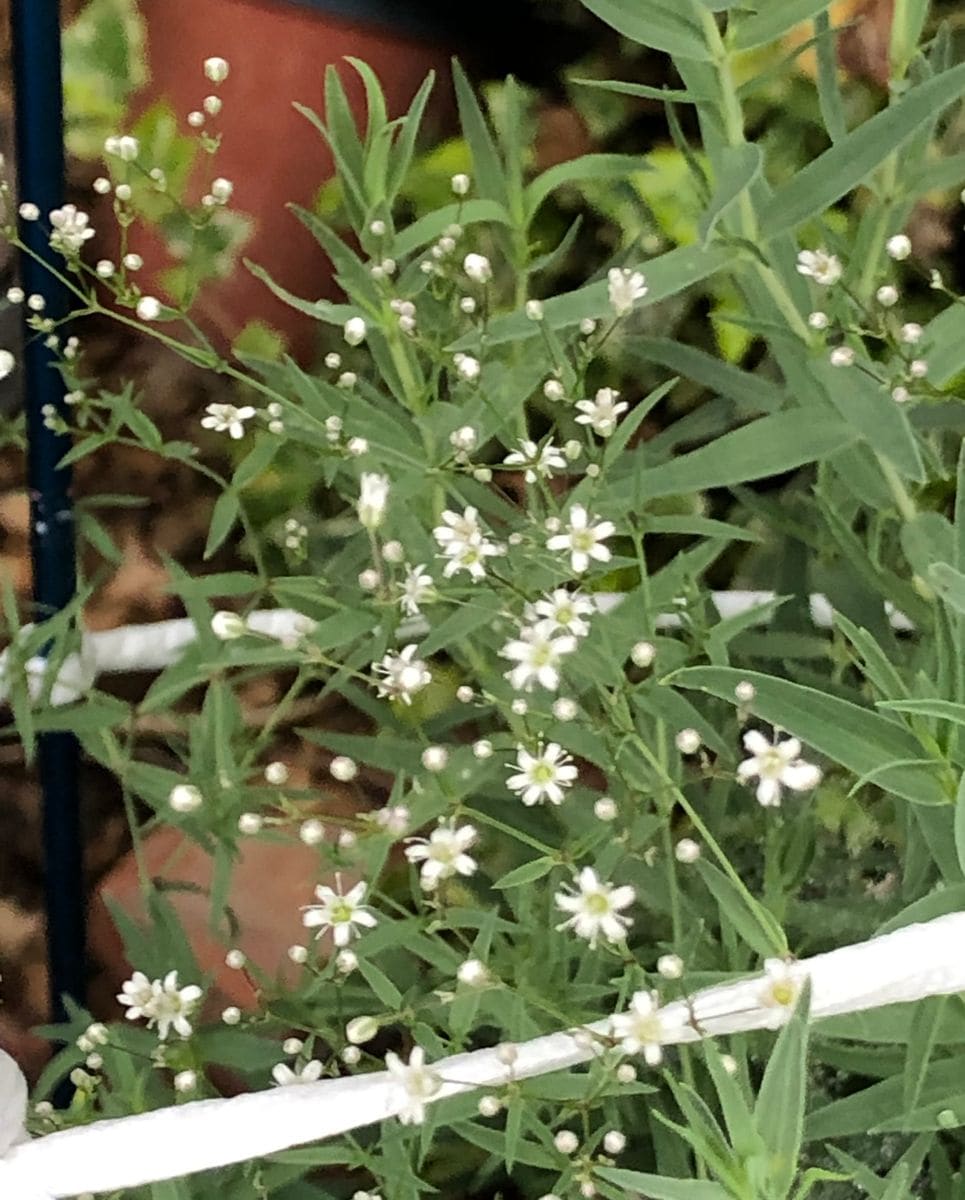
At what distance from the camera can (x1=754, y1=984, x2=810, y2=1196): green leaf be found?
0.29 meters

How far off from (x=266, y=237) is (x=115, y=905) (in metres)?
0.51

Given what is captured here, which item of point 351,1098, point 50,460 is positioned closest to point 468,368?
point 351,1098

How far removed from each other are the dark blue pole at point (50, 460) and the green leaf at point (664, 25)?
0.36m

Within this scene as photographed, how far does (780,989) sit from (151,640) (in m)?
0.53

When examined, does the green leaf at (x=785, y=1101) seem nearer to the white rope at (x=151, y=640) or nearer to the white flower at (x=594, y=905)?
the white flower at (x=594, y=905)

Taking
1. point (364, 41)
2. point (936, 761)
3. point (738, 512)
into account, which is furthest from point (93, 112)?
point (936, 761)

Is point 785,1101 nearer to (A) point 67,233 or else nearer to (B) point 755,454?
(B) point 755,454

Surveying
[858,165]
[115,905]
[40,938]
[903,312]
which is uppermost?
[858,165]

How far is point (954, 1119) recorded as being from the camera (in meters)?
0.38

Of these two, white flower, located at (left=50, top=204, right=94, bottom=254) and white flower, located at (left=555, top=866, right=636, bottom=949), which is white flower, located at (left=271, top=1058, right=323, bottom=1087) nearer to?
white flower, located at (left=555, top=866, right=636, bottom=949)

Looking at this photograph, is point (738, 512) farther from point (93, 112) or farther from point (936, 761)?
point (93, 112)

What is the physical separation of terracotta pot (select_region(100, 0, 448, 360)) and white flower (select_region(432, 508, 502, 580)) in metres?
0.53

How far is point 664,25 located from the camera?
1.26 ft

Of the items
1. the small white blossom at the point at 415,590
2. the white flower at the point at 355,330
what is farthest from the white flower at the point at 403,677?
the white flower at the point at 355,330
